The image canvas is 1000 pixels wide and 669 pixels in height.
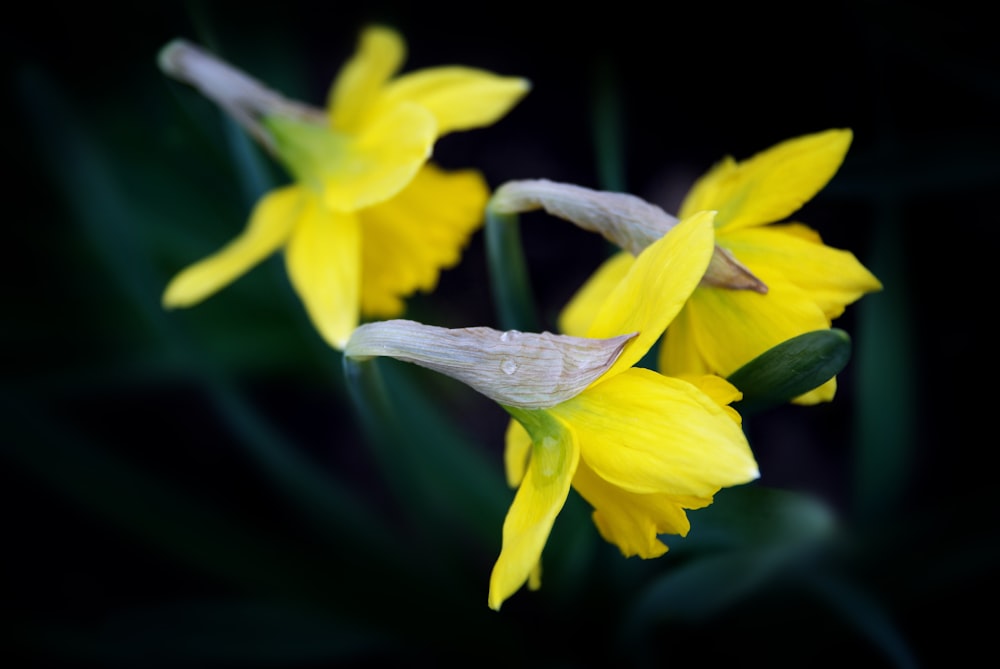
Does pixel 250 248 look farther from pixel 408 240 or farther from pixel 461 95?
pixel 461 95

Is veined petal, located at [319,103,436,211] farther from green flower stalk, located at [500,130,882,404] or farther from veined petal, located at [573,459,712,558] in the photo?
veined petal, located at [573,459,712,558]

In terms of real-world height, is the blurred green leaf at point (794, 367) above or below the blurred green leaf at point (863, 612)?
above

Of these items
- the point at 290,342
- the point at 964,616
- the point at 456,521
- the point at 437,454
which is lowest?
the point at 964,616

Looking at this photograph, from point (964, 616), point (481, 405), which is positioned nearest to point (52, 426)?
point (481, 405)

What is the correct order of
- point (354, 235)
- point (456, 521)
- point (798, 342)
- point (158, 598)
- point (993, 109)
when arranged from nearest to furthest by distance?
point (798, 342) → point (354, 235) → point (993, 109) → point (456, 521) → point (158, 598)

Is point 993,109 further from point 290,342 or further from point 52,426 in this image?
point 52,426

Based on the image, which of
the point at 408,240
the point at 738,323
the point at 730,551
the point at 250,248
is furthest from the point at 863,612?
the point at 250,248

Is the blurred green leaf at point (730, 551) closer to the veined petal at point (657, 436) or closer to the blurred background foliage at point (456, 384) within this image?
the blurred background foliage at point (456, 384)

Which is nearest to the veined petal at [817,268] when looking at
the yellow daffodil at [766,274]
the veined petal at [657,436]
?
the yellow daffodil at [766,274]

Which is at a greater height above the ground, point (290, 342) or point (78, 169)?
point (78, 169)
